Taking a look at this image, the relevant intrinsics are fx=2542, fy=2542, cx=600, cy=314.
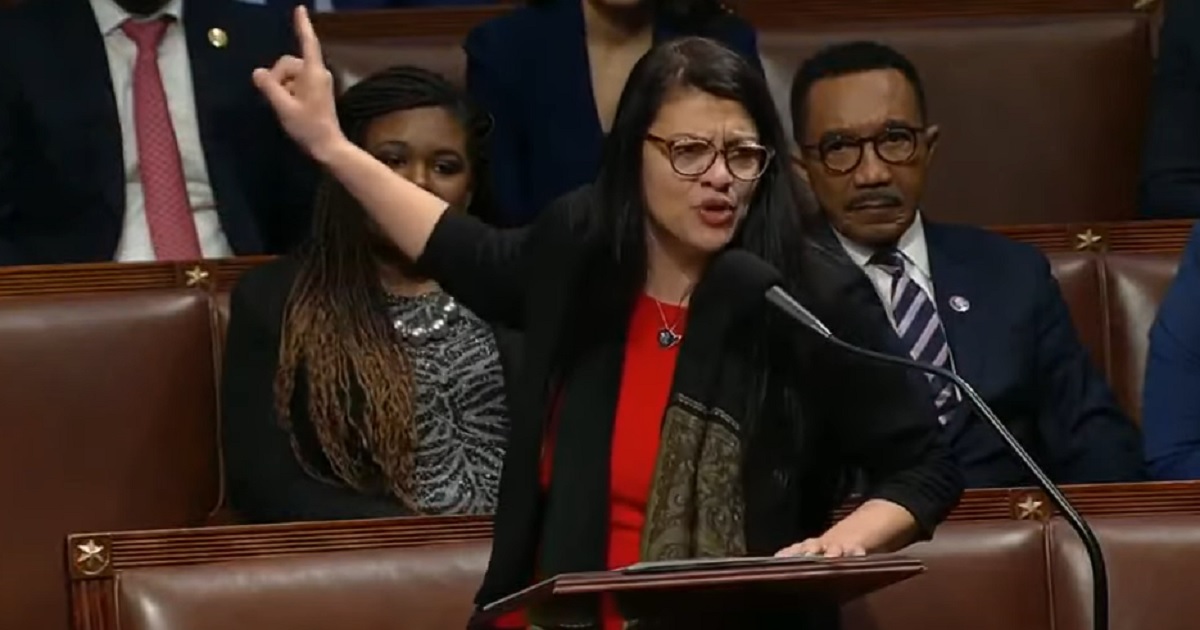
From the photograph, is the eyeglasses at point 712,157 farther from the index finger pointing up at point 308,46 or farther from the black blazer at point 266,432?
the black blazer at point 266,432

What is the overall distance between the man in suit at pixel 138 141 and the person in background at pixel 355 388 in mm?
Answer: 334

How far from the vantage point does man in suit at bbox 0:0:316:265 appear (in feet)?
7.96

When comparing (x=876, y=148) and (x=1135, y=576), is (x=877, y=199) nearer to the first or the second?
(x=876, y=148)

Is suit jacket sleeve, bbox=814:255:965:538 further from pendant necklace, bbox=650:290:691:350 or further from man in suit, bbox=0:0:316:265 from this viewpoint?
man in suit, bbox=0:0:316:265

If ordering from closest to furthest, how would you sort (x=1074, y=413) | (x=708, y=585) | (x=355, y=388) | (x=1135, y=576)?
(x=708, y=585) → (x=1135, y=576) → (x=355, y=388) → (x=1074, y=413)

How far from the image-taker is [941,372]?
1361 mm

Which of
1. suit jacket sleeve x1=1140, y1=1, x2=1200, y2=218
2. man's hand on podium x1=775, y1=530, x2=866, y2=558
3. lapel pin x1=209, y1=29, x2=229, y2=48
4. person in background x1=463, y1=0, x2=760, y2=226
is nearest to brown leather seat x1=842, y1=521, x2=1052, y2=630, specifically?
man's hand on podium x1=775, y1=530, x2=866, y2=558

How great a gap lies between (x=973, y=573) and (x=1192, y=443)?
1.24 feet

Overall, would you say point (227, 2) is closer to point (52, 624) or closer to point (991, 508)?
point (52, 624)

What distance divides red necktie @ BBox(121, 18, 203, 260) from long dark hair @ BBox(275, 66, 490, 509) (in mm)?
329

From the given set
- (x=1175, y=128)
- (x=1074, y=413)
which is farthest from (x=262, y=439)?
(x=1175, y=128)

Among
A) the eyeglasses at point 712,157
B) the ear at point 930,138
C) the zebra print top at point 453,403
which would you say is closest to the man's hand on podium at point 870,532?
the eyeglasses at point 712,157

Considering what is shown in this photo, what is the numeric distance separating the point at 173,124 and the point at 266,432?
21.3 inches

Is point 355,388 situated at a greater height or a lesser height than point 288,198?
lesser
